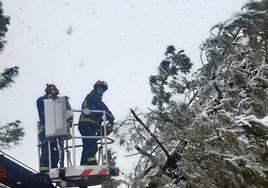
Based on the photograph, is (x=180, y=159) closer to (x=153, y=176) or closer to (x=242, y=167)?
(x=153, y=176)

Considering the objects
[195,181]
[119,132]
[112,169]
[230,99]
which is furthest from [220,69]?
[112,169]

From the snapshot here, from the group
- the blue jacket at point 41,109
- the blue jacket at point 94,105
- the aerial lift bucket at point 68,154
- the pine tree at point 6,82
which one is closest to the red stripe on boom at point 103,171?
the aerial lift bucket at point 68,154

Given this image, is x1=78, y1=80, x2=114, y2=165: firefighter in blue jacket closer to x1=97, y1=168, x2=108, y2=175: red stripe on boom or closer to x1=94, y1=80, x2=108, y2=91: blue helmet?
x1=94, y1=80, x2=108, y2=91: blue helmet

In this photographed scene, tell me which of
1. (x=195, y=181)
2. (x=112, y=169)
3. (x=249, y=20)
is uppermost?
(x=249, y=20)

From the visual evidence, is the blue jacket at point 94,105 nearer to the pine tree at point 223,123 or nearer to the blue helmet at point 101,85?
the blue helmet at point 101,85

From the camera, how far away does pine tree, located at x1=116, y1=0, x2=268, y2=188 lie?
407 cm

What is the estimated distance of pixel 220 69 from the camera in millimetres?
5688

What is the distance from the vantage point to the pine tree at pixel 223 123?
407 centimetres

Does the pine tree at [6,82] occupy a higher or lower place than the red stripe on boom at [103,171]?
higher

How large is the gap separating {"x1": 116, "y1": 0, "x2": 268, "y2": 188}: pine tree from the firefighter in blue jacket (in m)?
1.53

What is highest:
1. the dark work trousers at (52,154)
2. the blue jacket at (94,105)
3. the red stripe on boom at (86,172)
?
the blue jacket at (94,105)

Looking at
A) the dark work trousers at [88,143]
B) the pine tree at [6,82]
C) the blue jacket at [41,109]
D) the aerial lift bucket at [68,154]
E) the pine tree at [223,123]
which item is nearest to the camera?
the pine tree at [223,123]

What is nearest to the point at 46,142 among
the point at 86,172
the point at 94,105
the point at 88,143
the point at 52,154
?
the point at 52,154

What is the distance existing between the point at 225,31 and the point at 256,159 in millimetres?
2440
